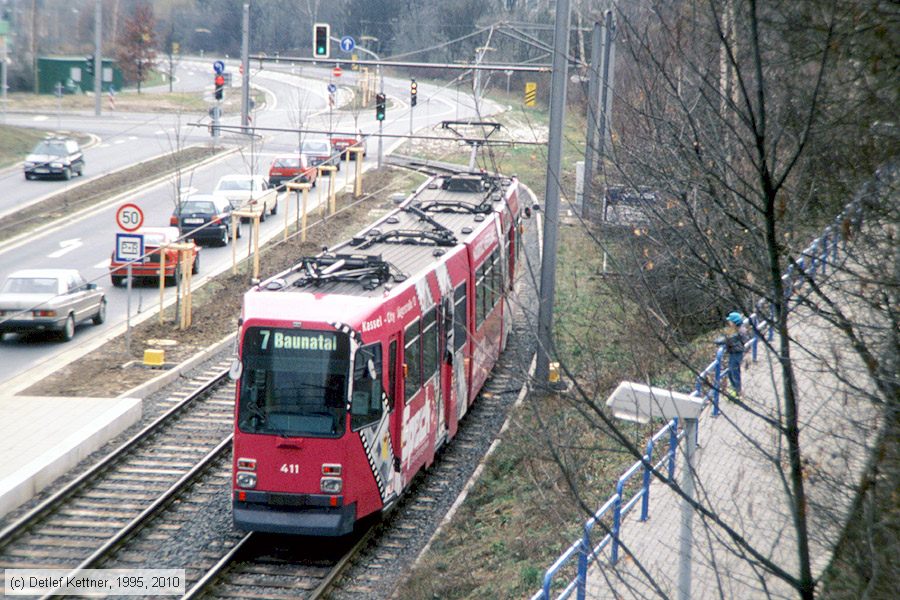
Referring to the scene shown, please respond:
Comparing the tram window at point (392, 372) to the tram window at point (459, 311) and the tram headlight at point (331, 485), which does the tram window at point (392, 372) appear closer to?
the tram headlight at point (331, 485)

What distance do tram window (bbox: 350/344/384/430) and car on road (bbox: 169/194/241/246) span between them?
22.1 meters

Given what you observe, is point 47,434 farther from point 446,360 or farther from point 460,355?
point 460,355

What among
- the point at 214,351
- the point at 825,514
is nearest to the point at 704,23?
the point at 825,514

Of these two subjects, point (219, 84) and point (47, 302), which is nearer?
point (47, 302)

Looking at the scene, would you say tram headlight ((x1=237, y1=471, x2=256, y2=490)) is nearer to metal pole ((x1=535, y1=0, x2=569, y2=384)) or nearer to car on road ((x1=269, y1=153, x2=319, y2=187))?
metal pole ((x1=535, y1=0, x2=569, y2=384))

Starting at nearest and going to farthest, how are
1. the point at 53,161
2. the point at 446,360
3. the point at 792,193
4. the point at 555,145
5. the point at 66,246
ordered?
the point at 792,193, the point at 446,360, the point at 555,145, the point at 66,246, the point at 53,161

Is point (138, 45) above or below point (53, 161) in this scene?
above

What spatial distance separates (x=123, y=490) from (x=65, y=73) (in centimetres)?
6771

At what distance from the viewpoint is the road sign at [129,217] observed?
20969 mm

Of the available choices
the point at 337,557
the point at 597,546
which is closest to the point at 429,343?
the point at 337,557

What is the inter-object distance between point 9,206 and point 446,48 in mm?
25185

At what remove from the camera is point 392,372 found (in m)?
12.6

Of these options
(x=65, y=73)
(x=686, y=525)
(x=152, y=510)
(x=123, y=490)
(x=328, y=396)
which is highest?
(x=65, y=73)

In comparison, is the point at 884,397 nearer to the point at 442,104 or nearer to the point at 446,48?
the point at 446,48
